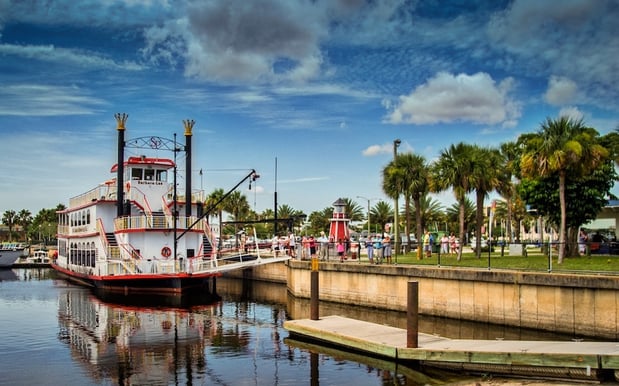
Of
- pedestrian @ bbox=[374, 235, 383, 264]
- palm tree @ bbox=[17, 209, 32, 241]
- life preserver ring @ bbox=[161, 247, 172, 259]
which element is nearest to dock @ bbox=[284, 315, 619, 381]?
pedestrian @ bbox=[374, 235, 383, 264]

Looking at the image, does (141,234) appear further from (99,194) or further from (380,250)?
(380,250)

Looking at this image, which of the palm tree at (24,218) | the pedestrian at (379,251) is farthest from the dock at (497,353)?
the palm tree at (24,218)

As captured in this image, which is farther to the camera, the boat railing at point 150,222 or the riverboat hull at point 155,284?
the boat railing at point 150,222

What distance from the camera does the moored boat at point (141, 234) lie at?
3581 cm

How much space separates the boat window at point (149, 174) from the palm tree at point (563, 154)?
25501mm

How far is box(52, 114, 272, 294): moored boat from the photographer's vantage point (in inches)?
1410

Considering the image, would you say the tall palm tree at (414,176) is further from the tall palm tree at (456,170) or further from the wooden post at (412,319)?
the wooden post at (412,319)

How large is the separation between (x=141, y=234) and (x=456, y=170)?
18.3m

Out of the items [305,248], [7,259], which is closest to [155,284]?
[305,248]

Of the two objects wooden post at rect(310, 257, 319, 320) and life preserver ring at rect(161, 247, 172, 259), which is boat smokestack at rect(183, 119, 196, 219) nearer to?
life preserver ring at rect(161, 247, 172, 259)

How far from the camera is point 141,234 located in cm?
3712

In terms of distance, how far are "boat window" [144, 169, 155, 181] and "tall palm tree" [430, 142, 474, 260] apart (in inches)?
785

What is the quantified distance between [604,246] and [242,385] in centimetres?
2471

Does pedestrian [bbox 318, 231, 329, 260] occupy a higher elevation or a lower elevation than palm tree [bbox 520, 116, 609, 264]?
lower
